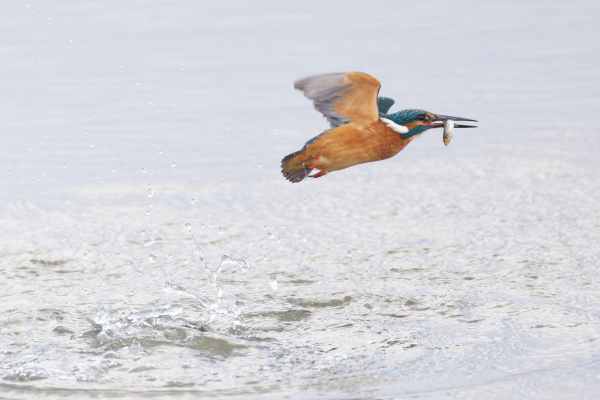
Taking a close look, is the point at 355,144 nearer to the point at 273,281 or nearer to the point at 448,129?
the point at 448,129

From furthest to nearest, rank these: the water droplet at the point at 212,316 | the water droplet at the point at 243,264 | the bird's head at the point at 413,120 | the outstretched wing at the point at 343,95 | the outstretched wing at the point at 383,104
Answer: the water droplet at the point at 243,264 → the outstretched wing at the point at 383,104 → the water droplet at the point at 212,316 → the bird's head at the point at 413,120 → the outstretched wing at the point at 343,95

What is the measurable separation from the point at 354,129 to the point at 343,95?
0.16m

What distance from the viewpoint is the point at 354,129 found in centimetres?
435

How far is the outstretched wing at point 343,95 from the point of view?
13.9 ft

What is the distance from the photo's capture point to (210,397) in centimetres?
365

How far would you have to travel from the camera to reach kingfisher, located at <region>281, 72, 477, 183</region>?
4.29 m

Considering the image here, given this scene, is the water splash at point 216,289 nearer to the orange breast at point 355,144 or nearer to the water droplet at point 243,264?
the water droplet at point 243,264

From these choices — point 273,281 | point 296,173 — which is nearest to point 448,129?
point 296,173

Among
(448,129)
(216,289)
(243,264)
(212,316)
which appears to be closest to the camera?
(448,129)

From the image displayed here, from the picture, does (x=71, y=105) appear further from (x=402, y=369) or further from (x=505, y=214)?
(x=402, y=369)

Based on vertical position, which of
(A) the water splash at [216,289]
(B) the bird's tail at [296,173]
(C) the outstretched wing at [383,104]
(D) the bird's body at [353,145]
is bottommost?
(A) the water splash at [216,289]

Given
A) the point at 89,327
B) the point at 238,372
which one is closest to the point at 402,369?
the point at 238,372

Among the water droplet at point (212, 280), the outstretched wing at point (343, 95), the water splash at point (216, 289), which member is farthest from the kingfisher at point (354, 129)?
the water droplet at point (212, 280)

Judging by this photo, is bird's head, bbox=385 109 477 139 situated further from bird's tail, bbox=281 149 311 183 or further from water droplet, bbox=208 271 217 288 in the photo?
water droplet, bbox=208 271 217 288
